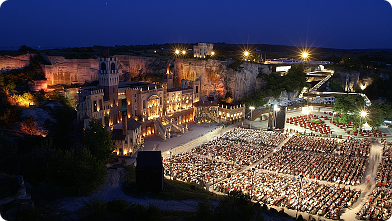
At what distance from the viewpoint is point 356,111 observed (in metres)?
60.4

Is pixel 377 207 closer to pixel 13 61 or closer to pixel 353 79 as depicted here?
pixel 13 61

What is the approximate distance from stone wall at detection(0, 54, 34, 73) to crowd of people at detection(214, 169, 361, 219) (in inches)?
1653

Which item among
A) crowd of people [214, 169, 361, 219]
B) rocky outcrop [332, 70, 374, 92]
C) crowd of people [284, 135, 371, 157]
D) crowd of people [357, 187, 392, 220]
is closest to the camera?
crowd of people [357, 187, 392, 220]

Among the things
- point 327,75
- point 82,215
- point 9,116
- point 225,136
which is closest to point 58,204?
point 82,215

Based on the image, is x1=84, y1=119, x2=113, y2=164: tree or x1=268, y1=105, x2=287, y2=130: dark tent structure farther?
x1=268, y1=105, x2=287, y2=130: dark tent structure

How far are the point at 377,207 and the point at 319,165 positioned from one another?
10.7 metres

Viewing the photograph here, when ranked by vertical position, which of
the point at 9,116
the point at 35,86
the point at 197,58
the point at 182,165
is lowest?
the point at 182,165

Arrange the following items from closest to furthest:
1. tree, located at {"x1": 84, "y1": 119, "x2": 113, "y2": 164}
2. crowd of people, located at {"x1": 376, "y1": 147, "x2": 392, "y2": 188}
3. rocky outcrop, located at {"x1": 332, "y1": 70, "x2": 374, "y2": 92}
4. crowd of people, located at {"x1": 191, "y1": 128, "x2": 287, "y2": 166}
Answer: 1. crowd of people, located at {"x1": 376, "y1": 147, "x2": 392, "y2": 188}
2. tree, located at {"x1": 84, "y1": 119, "x2": 113, "y2": 164}
3. crowd of people, located at {"x1": 191, "y1": 128, "x2": 287, "y2": 166}
4. rocky outcrop, located at {"x1": 332, "y1": 70, "x2": 374, "y2": 92}

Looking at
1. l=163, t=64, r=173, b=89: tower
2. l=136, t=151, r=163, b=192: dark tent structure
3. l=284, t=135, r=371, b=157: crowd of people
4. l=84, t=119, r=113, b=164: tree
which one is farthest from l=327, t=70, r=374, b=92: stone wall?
l=136, t=151, r=163, b=192: dark tent structure

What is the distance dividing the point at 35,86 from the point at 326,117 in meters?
56.8

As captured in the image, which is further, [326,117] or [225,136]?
[326,117]

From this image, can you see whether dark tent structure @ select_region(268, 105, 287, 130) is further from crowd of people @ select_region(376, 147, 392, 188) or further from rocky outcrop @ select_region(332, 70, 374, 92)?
rocky outcrop @ select_region(332, 70, 374, 92)

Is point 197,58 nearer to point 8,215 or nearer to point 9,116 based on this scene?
point 9,116

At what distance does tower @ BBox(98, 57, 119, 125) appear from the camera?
48.8 metres
